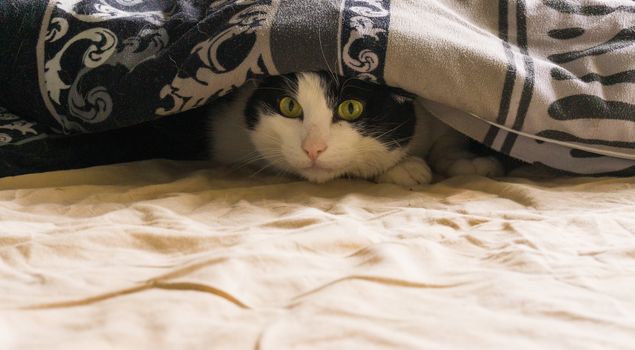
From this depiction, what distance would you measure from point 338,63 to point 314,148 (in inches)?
6.5

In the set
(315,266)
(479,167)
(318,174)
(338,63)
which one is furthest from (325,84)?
(315,266)

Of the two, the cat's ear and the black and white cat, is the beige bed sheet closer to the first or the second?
the black and white cat

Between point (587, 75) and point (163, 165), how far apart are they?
853 mm

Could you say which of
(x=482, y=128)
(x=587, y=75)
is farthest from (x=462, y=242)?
(x=587, y=75)

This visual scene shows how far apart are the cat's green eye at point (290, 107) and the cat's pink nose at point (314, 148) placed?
8 centimetres

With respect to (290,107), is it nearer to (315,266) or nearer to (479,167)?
(479,167)

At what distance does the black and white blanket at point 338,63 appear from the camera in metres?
1.08

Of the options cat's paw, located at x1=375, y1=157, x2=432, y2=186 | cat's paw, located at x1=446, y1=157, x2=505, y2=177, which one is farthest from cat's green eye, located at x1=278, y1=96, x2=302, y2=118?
cat's paw, located at x1=446, y1=157, x2=505, y2=177

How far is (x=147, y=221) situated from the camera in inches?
A: 36.6

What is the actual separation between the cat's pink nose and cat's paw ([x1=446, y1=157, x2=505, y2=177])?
31cm

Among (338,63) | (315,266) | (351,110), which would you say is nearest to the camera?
(315,266)

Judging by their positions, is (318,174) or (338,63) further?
(318,174)

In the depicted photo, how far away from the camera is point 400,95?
1.24 metres

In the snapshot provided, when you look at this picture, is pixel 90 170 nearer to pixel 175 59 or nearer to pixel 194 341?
pixel 175 59
